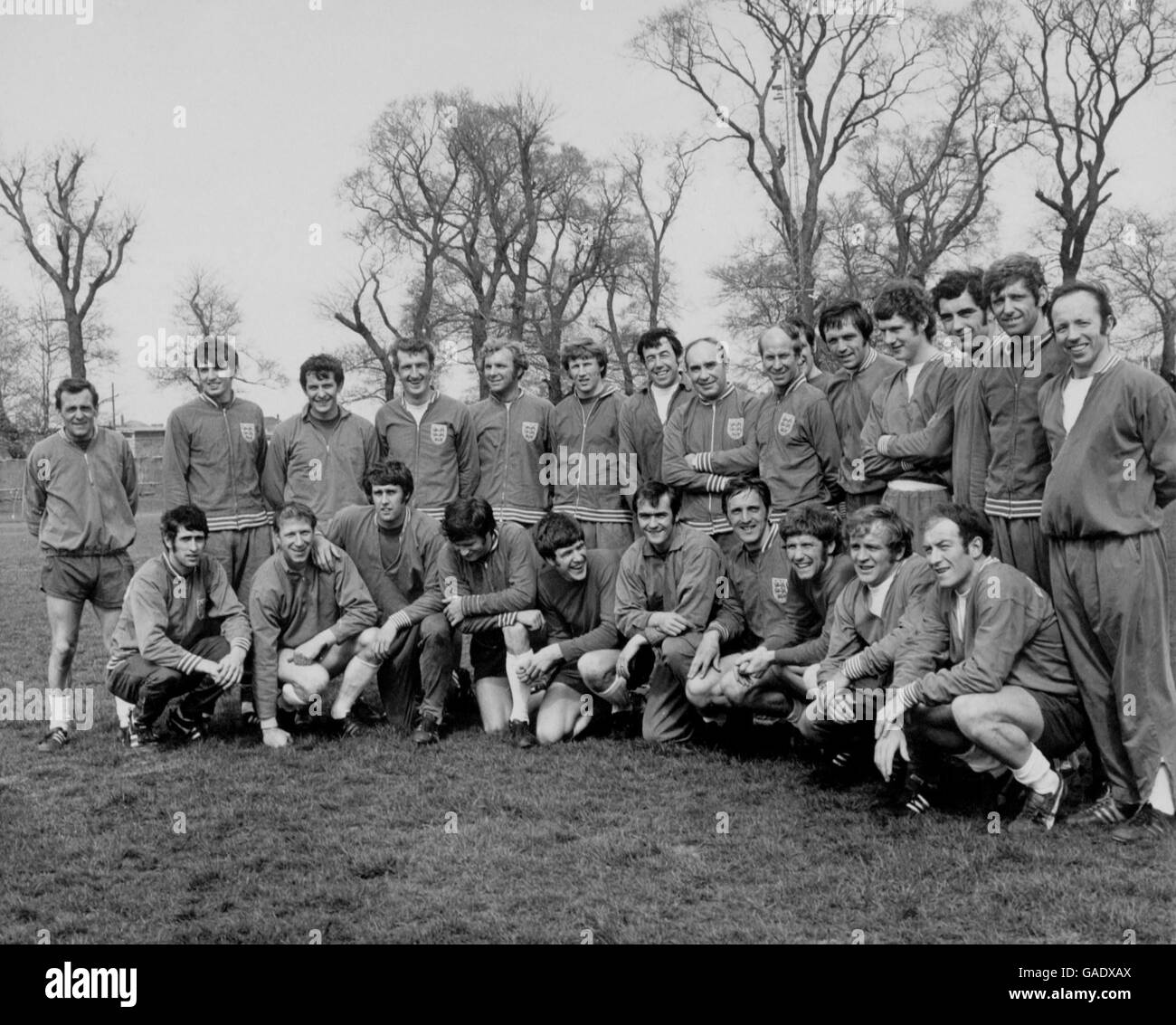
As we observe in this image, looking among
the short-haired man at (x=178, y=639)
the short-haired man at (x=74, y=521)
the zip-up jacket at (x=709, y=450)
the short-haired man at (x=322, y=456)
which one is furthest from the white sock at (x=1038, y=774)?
the short-haired man at (x=74, y=521)

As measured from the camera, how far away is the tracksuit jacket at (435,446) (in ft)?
24.7

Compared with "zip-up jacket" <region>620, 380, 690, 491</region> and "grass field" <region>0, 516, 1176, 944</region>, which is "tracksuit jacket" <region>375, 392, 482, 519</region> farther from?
"grass field" <region>0, 516, 1176, 944</region>

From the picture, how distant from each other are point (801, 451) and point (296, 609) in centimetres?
316

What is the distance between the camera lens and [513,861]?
4.68 metres

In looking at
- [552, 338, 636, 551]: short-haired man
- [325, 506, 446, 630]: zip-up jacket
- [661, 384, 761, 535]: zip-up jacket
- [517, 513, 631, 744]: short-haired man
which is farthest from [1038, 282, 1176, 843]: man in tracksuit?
[325, 506, 446, 630]: zip-up jacket

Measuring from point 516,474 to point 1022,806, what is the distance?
382 centimetres

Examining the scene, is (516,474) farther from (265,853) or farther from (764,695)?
(265,853)

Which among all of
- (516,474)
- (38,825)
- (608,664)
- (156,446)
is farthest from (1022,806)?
(156,446)

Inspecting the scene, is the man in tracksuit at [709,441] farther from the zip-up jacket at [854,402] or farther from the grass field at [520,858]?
the grass field at [520,858]

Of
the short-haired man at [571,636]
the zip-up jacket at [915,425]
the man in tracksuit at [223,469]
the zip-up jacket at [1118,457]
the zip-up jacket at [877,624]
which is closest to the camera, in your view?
the zip-up jacket at [1118,457]

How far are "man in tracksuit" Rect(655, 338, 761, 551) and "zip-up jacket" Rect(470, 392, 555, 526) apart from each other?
0.90 meters

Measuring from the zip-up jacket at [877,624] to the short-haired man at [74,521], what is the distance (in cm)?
419

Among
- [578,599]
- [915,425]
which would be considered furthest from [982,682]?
[578,599]
